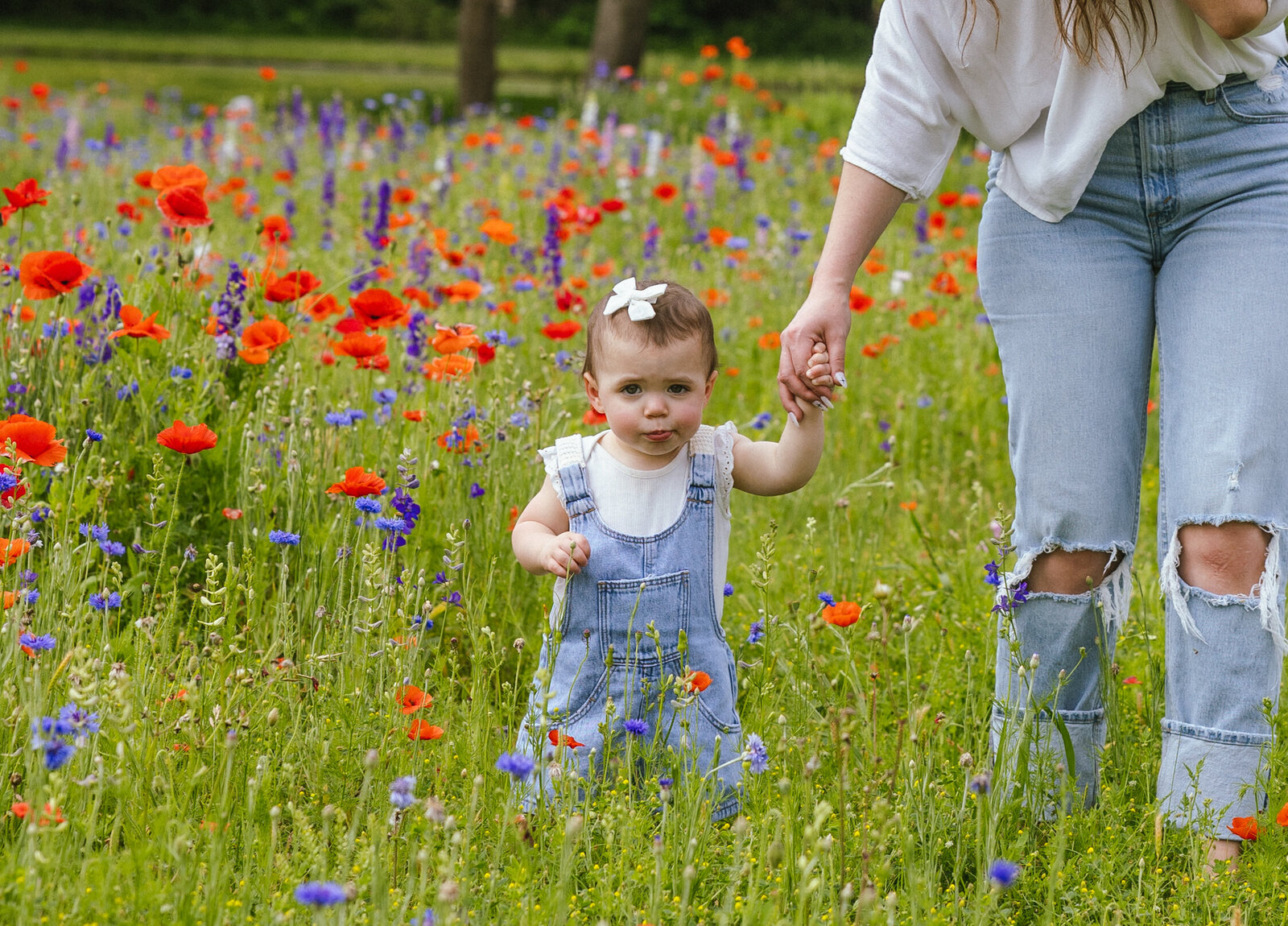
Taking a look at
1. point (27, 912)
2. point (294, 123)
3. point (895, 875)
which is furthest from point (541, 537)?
point (294, 123)

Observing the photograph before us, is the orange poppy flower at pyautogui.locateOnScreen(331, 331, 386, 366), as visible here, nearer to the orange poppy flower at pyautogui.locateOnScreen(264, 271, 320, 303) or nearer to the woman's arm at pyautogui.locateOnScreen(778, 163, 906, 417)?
the orange poppy flower at pyautogui.locateOnScreen(264, 271, 320, 303)

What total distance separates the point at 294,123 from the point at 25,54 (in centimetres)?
1756

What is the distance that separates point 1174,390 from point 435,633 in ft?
5.45

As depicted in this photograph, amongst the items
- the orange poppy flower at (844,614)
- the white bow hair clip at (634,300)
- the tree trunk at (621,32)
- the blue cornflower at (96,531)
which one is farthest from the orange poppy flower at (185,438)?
the tree trunk at (621,32)

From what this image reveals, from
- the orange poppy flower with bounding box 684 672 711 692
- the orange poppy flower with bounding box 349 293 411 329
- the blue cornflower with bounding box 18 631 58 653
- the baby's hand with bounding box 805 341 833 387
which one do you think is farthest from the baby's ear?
the blue cornflower with bounding box 18 631 58 653

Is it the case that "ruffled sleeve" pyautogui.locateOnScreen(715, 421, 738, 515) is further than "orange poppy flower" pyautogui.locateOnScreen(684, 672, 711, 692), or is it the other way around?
"ruffled sleeve" pyautogui.locateOnScreen(715, 421, 738, 515)

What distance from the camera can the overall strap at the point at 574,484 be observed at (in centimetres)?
242

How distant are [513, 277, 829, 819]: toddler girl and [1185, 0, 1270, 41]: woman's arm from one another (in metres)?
0.88

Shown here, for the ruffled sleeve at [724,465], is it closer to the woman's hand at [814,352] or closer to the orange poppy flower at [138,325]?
the woman's hand at [814,352]

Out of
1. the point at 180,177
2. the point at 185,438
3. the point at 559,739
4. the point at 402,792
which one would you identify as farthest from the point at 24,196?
the point at 402,792

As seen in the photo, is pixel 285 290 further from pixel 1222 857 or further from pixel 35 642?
Result: pixel 1222 857

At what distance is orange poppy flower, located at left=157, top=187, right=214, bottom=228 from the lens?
122 inches

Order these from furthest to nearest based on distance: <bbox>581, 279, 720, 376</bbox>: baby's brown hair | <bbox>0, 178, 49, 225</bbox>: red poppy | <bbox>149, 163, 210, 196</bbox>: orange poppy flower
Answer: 1. <bbox>149, 163, 210, 196</bbox>: orange poppy flower
2. <bbox>0, 178, 49, 225</bbox>: red poppy
3. <bbox>581, 279, 720, 376</bbox>: baby's brown hair

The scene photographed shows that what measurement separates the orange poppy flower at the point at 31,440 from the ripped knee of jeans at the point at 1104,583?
166 cm
